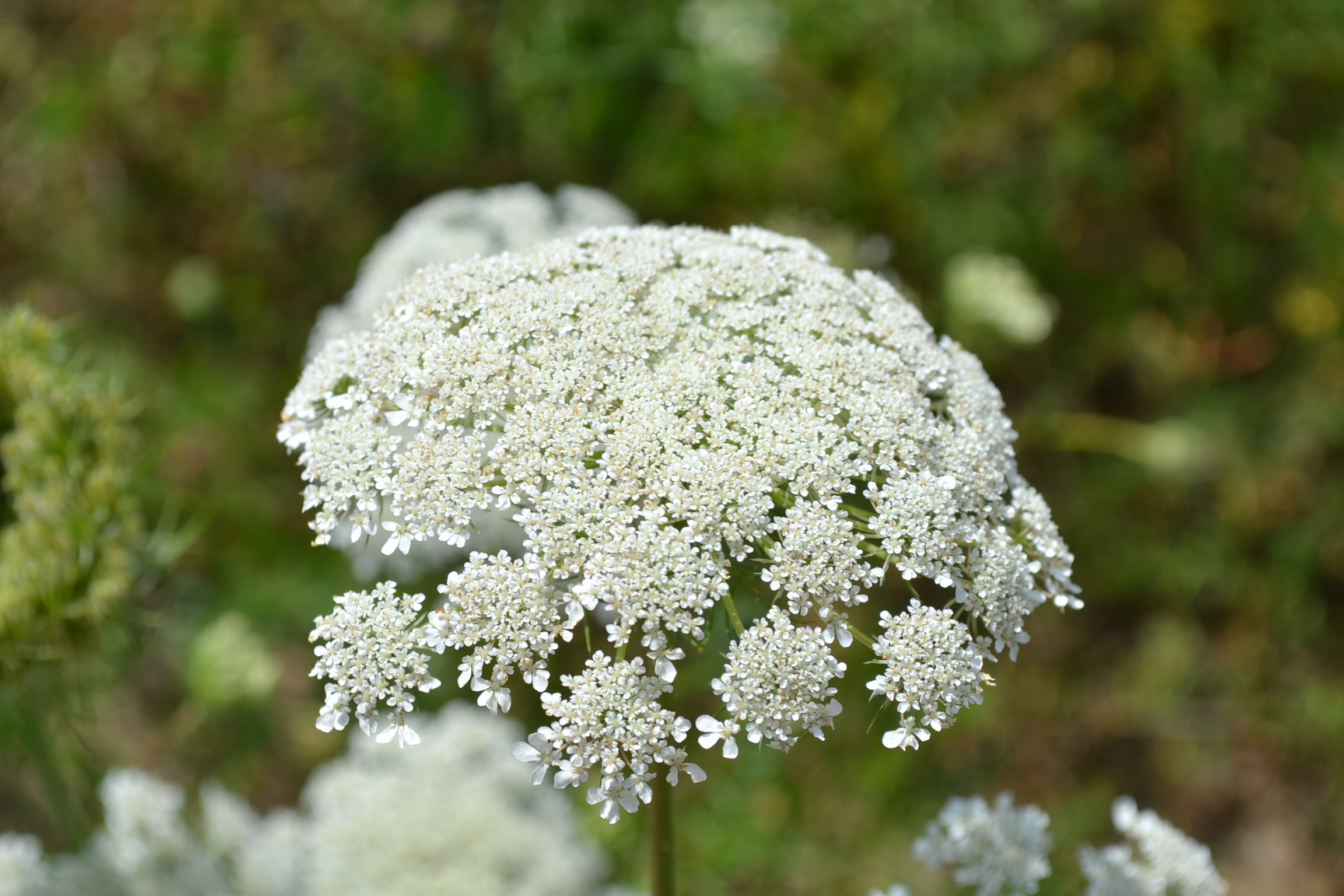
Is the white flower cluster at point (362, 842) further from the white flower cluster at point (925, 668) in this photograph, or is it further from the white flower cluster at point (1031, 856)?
the white flower cluster at point (925, 668)

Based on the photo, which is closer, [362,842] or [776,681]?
[776,681]

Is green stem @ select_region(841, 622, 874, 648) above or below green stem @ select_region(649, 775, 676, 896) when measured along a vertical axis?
above

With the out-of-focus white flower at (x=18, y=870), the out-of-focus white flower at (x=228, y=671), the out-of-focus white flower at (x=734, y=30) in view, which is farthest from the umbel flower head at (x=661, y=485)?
the out-of-focus white flower at (x=734, y=30)

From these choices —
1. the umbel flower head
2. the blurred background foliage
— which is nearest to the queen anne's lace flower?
the umbel flower head

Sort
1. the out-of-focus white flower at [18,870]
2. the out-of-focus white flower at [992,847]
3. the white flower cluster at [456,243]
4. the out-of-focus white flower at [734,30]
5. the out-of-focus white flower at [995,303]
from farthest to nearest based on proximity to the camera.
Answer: the out-of-focus white flower at [734,30] < the out-of-focus white flower at [995,303] < the white flower cluster at [456,243] < the out-of-focus white flower at [18,870] < the out-of-focus white flower at [992,847]

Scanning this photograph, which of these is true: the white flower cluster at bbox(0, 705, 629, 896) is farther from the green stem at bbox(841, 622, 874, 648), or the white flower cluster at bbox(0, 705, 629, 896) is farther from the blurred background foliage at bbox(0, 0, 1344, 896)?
the green stem at bbox(841, 622, 874, 648)

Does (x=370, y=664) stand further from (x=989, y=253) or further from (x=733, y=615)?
(x=989, y=253)

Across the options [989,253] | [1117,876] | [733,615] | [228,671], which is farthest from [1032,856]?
[989,253]
